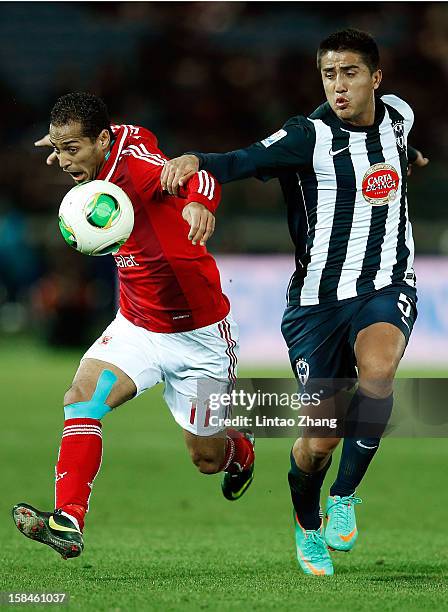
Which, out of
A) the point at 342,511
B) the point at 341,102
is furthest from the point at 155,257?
the point at 342,511

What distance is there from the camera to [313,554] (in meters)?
5.42

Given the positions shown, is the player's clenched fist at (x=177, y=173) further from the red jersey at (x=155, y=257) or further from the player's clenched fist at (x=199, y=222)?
the red jersey at (x=155, y=257)

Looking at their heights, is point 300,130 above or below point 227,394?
above

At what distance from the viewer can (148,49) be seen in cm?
1998

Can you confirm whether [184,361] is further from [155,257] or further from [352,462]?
[352,462]

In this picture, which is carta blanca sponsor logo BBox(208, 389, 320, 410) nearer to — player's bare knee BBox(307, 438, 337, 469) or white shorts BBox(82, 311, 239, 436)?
white shorts BBox(82, 311, 239, 436)

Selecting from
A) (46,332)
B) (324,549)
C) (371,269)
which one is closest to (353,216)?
(371,269)

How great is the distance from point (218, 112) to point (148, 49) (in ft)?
6.08

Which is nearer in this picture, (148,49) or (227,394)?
(227,394)

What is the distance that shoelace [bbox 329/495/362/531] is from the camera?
17.5 ft

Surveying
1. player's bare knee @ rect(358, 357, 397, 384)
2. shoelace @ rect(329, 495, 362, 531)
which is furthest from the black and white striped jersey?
shoelace @ rect(329, 495, 362, 531)

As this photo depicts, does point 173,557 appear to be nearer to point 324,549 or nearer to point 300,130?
point 324,549

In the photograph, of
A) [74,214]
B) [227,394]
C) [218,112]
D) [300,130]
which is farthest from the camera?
[218,112]

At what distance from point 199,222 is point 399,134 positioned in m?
1.59
